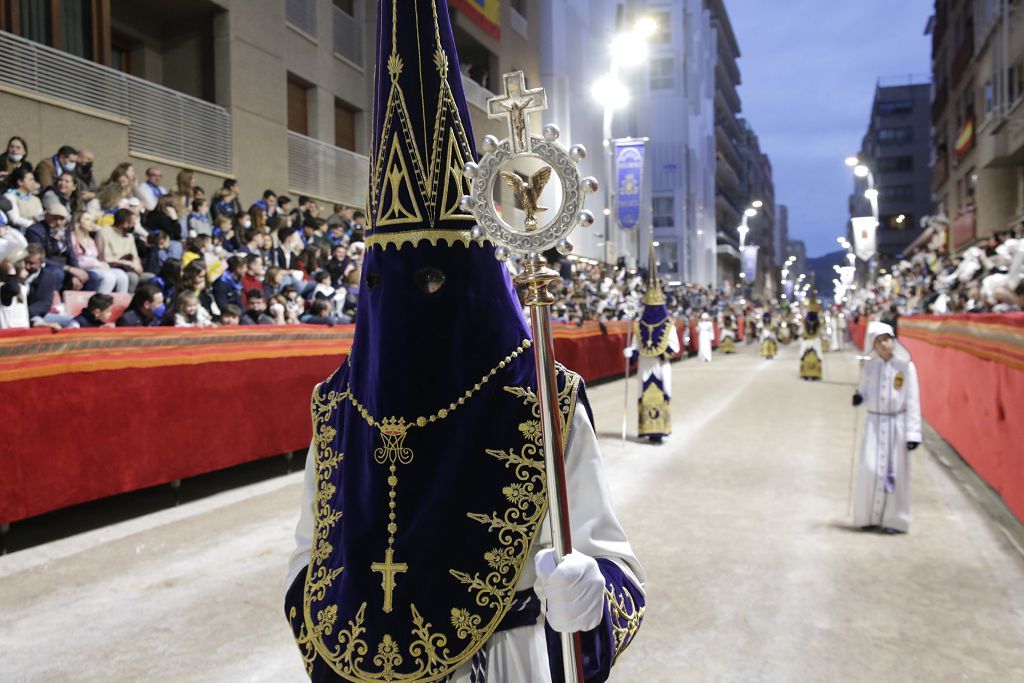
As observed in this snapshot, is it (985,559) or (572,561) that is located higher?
(572,561)

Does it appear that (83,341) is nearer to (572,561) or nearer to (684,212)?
(572,561)

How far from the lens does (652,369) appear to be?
37.7 feet

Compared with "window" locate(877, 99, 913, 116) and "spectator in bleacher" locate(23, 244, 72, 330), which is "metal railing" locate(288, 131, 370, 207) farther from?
"window" locate(877, 99, 913, 116)

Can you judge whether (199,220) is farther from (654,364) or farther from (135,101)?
(654,364)

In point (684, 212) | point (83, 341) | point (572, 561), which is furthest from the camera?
point (684, 212)

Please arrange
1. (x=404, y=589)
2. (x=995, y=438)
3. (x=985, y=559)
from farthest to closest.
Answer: (x=995, y=438)
(x=985, y=559)
(x=404, y=589)

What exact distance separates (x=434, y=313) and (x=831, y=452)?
9.70 m

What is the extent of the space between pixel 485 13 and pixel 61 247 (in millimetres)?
7771

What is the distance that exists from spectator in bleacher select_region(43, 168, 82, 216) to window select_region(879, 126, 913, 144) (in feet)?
298

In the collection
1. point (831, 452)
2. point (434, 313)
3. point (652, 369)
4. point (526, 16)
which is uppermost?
point (526, 16)

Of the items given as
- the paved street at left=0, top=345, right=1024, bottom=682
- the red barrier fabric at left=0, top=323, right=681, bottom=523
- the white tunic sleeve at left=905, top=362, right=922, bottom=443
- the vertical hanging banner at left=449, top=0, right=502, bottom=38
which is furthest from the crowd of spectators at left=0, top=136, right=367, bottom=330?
the white tunic sleeve at left=905, top=362, right=922, bottom=443

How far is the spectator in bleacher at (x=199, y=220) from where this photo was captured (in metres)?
11.1

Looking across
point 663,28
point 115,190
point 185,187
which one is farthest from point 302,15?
point 663,28

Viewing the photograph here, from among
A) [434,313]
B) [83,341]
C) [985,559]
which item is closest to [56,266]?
[83,341]
